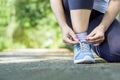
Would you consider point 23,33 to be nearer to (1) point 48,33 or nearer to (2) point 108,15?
(1) point 48,33

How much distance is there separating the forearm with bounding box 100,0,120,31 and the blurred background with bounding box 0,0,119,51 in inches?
373

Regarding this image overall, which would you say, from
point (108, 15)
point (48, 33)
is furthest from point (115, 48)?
point (48, 33)

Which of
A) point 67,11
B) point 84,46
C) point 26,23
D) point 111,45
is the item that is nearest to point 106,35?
point 111,45

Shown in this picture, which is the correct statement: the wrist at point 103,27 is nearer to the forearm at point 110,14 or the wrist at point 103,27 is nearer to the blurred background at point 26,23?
the forearm at point 110,14

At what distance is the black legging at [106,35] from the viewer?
305 centimetres

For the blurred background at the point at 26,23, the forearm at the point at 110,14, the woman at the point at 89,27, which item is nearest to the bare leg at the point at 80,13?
the woman at the point at 89,27

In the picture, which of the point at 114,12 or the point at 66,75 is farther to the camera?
the point at 114,12

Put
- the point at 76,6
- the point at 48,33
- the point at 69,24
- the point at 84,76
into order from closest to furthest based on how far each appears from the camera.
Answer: the point at 84,76 → the point at 76,6 → the point at 69,24 → the point at 48,33

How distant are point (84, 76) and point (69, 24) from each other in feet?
3.19

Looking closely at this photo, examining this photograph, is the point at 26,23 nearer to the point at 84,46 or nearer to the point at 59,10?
the point at 59,10

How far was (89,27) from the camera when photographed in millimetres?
3244

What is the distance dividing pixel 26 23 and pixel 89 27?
10308 millimetres

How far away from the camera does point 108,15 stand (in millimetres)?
3146

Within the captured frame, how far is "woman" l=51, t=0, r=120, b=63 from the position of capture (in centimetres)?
303
